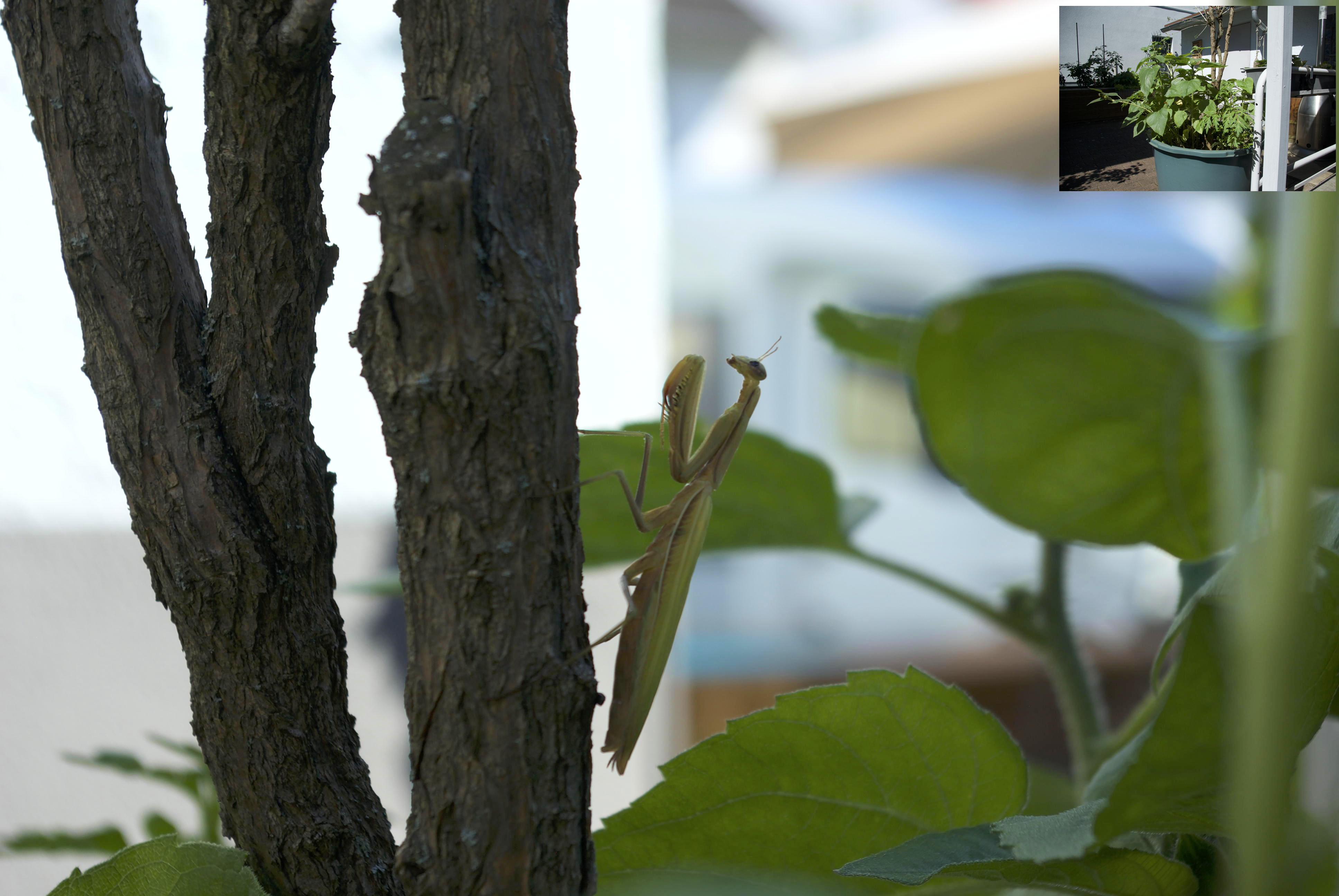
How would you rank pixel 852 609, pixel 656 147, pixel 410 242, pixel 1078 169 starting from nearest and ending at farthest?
pixel 410 242, pixel 1078 169, pixel 656 147, pixel 852 609

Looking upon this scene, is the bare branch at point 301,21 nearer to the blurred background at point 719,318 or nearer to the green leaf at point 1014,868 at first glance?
the blurred background at point 719,318

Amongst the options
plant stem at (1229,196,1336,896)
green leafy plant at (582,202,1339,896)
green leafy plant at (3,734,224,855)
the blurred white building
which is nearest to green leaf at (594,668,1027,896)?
green leafy plant at (582,202,1339,896)

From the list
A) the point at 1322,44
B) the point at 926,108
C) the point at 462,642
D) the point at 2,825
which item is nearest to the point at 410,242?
the point at 462,642

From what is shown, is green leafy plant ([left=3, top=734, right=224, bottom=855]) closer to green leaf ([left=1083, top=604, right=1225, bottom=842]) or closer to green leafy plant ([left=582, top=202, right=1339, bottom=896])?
green leafy plant ([left=582, top=202, right=1339, bottom=896])

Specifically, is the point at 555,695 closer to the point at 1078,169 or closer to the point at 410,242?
the point at 410,242

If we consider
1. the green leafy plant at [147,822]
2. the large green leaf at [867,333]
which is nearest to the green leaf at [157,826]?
the green leafy plant at [147,822]

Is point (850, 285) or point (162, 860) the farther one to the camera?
point (850, 285)
